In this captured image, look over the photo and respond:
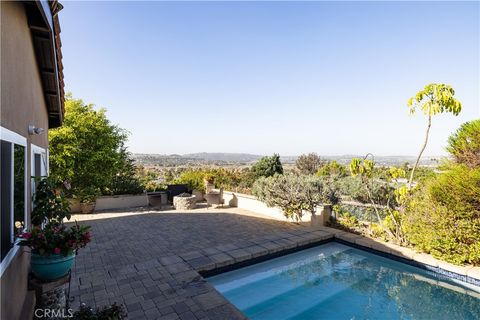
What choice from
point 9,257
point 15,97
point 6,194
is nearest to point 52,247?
point 9,257

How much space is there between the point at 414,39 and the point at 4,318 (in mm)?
14279

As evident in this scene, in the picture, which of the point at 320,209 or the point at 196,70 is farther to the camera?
the point at 196,70

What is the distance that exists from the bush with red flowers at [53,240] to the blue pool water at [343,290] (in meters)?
3.33

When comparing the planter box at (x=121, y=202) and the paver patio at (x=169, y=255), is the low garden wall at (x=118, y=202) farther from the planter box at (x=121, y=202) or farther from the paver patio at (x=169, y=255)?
the paver patio at (x=169, y=255)

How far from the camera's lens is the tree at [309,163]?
32625 millimetres

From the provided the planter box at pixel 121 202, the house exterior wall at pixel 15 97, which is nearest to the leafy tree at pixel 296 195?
the planter box at pixel 121 202

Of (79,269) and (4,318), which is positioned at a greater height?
(4,318)

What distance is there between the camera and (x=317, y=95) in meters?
19.7

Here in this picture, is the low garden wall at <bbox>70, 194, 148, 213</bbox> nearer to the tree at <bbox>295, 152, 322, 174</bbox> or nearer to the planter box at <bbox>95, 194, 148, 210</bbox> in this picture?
the planter box at <bbox>95, 194, 148, 210</bbox>

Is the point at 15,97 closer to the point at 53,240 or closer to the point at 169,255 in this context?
the point at 53,240

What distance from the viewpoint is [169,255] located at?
6.20 metres

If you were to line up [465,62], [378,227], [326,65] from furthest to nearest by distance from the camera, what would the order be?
1. [326,65]
2. [465,62]
3. [378,227]

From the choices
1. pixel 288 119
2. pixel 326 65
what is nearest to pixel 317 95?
pixel 326 65

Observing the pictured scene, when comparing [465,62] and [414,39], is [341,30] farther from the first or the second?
[465,62]
